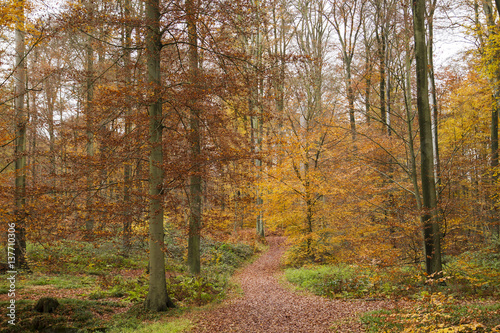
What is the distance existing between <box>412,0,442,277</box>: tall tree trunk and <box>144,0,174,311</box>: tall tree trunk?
21.0 feet

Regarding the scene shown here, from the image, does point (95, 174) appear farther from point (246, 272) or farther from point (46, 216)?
point (246, 272)

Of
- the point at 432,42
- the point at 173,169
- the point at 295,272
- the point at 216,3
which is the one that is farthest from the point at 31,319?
the point at 432,42

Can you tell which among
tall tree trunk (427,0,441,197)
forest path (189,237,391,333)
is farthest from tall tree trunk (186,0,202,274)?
tall tree trunk (427,0,441,197)

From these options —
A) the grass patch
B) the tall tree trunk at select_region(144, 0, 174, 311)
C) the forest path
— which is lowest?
the forest path

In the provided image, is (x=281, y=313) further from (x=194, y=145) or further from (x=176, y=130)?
(x=176, y=130)

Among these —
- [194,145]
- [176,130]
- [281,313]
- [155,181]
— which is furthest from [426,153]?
[155,181]

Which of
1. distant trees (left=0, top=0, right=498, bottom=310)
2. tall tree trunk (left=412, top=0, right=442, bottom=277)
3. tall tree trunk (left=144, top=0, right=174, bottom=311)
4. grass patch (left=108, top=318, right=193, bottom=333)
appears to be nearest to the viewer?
grass patch (left=108, top=318, right=193, bottom=333)

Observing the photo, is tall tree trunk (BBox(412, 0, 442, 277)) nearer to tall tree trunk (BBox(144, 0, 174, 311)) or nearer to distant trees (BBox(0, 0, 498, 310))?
distant trees (BBox(0, 0, 498, 310))

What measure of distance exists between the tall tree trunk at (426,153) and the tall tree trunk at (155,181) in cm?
639

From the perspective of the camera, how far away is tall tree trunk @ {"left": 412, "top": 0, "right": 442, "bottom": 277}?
23.8ft

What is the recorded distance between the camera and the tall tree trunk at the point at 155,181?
6.36 metres

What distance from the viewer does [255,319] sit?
677cm

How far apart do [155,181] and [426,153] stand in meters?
6.68

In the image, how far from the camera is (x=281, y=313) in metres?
7.21
